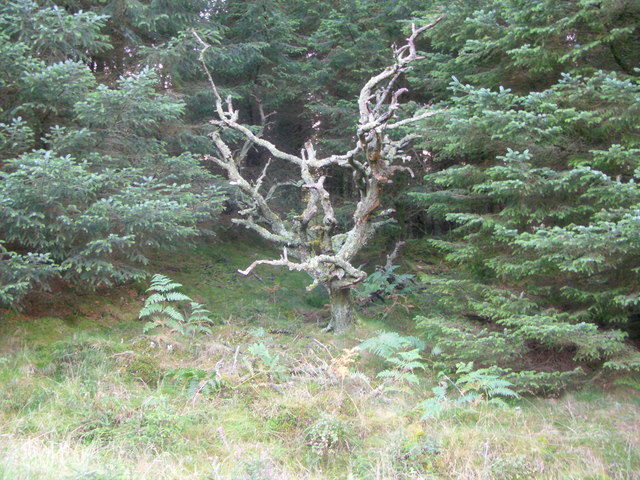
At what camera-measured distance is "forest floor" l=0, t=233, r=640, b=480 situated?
14.0 feet

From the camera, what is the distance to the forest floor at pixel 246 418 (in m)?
4.26

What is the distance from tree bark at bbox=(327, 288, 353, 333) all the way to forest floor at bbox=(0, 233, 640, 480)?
81 centimetres

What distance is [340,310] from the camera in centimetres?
880

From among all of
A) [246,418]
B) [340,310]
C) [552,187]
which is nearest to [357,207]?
[340,310]

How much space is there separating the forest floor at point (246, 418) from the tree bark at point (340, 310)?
2.66 ft

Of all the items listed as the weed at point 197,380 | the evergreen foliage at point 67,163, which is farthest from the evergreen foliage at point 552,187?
the evergreen foliage at point 67,163

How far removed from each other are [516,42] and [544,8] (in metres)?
0.74

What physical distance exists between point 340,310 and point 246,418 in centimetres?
378

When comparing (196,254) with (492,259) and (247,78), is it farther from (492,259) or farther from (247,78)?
(492,259)

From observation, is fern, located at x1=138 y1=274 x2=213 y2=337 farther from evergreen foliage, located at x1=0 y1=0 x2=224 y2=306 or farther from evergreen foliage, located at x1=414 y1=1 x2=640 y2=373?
evergreen foliage, located at x1=414 y1=1 x2=640 y2=373

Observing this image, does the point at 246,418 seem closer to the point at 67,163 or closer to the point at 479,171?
the point at 67,163

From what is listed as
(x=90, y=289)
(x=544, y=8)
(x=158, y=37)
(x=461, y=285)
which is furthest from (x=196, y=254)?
(x=544, y=8)

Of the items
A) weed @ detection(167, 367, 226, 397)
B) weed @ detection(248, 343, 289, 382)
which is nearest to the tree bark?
weed @ detection(248, 343, 289, 382)

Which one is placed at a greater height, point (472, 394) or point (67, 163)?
point (67, 163)
